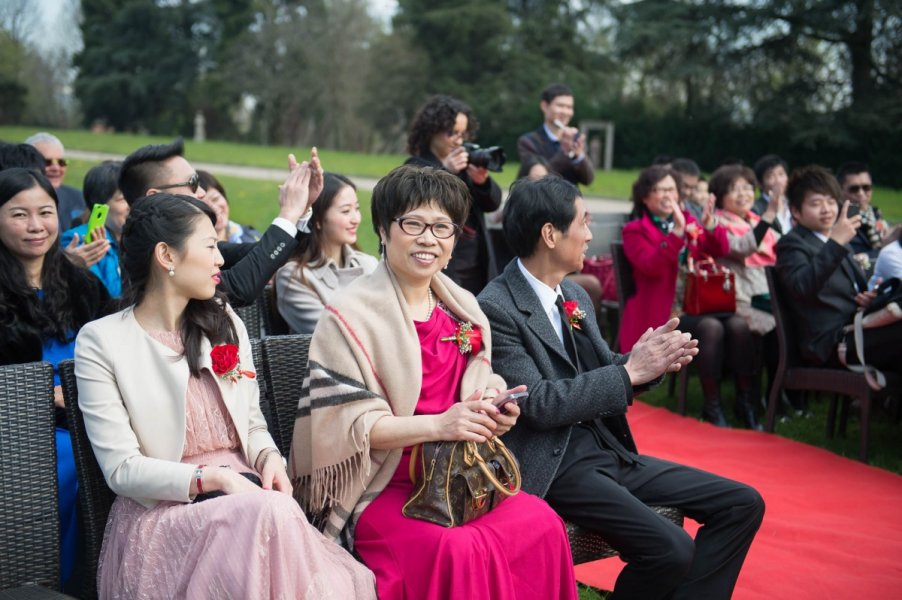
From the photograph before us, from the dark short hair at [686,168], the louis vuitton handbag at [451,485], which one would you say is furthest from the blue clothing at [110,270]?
the dark short hair at [686,168]

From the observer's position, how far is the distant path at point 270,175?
607 inches

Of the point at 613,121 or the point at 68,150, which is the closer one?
the point at 68,150

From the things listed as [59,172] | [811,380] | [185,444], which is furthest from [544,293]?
[59,172]

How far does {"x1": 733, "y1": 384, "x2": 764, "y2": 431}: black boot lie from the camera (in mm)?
6182

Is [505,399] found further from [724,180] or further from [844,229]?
[724,180]

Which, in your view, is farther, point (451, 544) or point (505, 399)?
point (505, 399)

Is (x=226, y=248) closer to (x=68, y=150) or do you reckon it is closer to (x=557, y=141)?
(x=557, y=141)

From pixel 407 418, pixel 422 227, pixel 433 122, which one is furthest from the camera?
pixel 433 122

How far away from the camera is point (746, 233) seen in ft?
21.4

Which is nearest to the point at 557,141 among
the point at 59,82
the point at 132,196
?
the point at 132,196

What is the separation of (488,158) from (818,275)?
2022 millimetres

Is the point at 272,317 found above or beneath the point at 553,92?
beneath

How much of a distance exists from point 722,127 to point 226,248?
77.9 ft

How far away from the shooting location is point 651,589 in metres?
3.03
